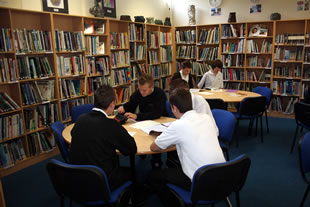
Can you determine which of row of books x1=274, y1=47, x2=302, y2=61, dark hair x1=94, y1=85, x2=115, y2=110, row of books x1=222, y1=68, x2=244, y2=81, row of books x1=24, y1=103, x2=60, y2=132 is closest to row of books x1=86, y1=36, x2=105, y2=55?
row of books x1=24, y1=103, x2=60, y2=132

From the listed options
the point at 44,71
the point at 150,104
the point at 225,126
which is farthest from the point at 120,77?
the point at 225,126

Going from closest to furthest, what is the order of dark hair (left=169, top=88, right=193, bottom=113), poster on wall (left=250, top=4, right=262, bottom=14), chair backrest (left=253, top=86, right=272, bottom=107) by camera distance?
dark hair (left=169, top=88, right=193, bottom=113) → chair backrest (left=253, top=86, right=272, bottom=107) → poster on wall (left=250, top=4, right=262, bottom=14)

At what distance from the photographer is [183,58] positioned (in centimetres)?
692

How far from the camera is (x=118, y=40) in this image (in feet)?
16.0

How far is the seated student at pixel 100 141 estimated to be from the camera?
71.9 inches

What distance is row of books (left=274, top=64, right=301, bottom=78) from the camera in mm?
5574

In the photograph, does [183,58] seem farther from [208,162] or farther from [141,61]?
[208,162]

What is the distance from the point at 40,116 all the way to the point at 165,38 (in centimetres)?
392

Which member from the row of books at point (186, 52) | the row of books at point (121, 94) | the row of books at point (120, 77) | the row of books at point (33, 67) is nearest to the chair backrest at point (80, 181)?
the row of books at point (33, 67)

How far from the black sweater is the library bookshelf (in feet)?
4.26

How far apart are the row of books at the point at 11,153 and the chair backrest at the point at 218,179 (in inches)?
106

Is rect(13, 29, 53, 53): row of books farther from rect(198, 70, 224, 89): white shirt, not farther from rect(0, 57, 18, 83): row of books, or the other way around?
rect(198, 70, 224, 89): white shirt

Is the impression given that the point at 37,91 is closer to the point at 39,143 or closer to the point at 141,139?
the point at 39,143

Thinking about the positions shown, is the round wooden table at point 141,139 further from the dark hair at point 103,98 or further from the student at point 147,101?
the dark hair at point 103,98
